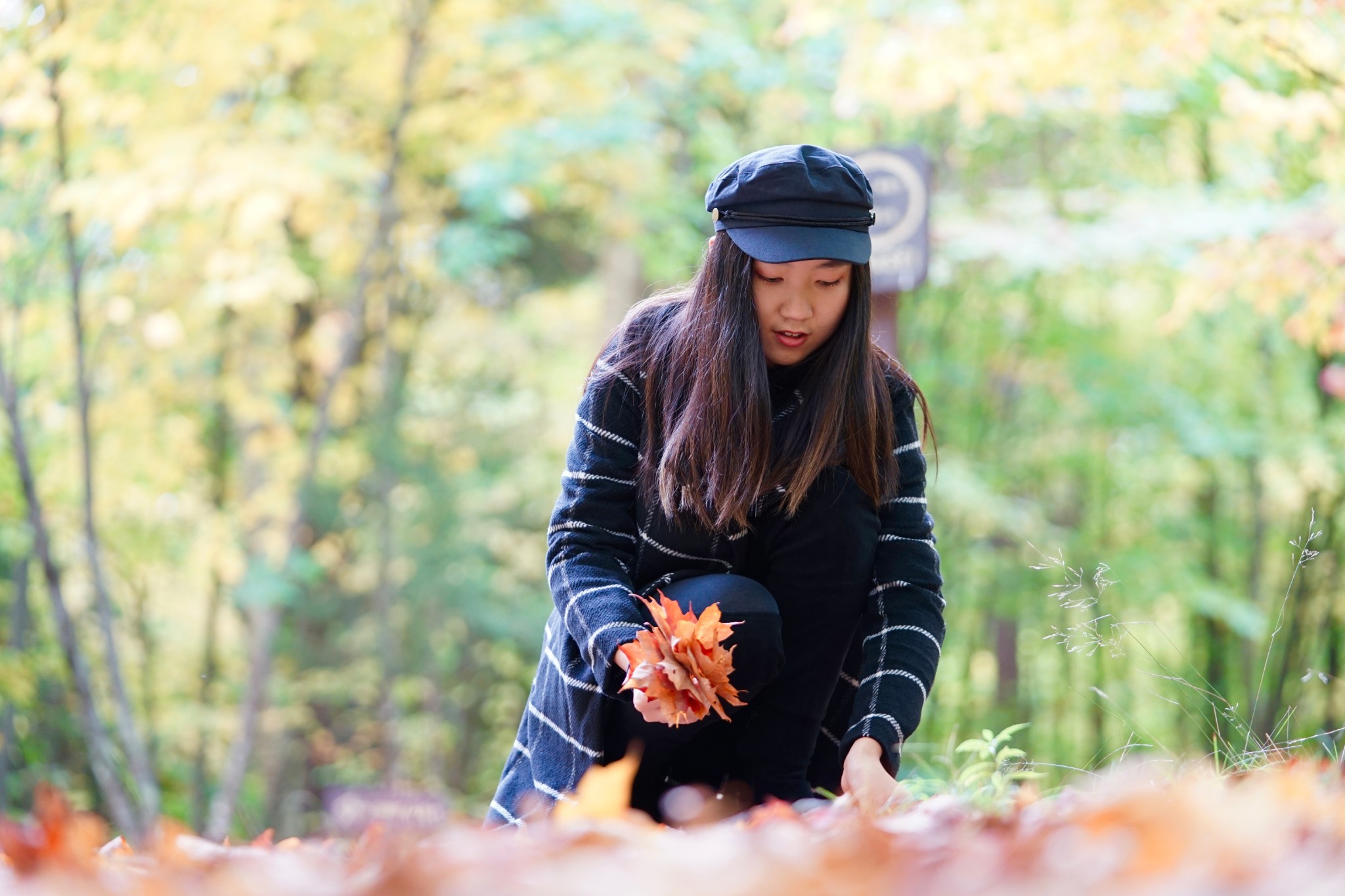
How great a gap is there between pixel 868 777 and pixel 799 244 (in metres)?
0.81

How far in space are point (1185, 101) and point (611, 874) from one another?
670 cm

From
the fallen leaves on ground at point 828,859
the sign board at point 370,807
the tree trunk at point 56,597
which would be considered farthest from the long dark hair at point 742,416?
the tree trunk at point 56,597

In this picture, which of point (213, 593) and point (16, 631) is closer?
point (16, 631)

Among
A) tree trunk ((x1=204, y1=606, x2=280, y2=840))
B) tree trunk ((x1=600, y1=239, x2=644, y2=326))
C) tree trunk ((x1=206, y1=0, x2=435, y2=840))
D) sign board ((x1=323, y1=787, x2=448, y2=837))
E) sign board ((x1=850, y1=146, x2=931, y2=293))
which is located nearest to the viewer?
sign board ((x1=323, y1=787, x2=448, y2=837))

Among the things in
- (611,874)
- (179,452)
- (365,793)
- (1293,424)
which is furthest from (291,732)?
(611,874)

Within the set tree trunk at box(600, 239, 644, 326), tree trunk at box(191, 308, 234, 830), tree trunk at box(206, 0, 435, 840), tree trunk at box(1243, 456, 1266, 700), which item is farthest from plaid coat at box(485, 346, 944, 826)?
tree trunk at box(1243, 456, 1266, 700)

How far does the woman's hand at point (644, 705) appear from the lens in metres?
1.62

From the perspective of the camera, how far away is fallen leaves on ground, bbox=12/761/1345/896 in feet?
2.06

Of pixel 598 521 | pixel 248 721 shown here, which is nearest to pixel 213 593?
pixel 248 721

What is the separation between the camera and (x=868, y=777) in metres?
1.64

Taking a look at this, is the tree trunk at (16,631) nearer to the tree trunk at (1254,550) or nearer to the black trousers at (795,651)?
the black trousers at (795,651)

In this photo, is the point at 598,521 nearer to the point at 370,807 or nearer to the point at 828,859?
the point at 828,859

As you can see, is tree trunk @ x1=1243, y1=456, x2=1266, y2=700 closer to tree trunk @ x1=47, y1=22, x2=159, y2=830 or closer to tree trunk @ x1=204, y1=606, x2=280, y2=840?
tree trunk @ x1=204, y1=606, x2=280, y2=840

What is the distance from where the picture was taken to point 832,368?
196 centimetres
